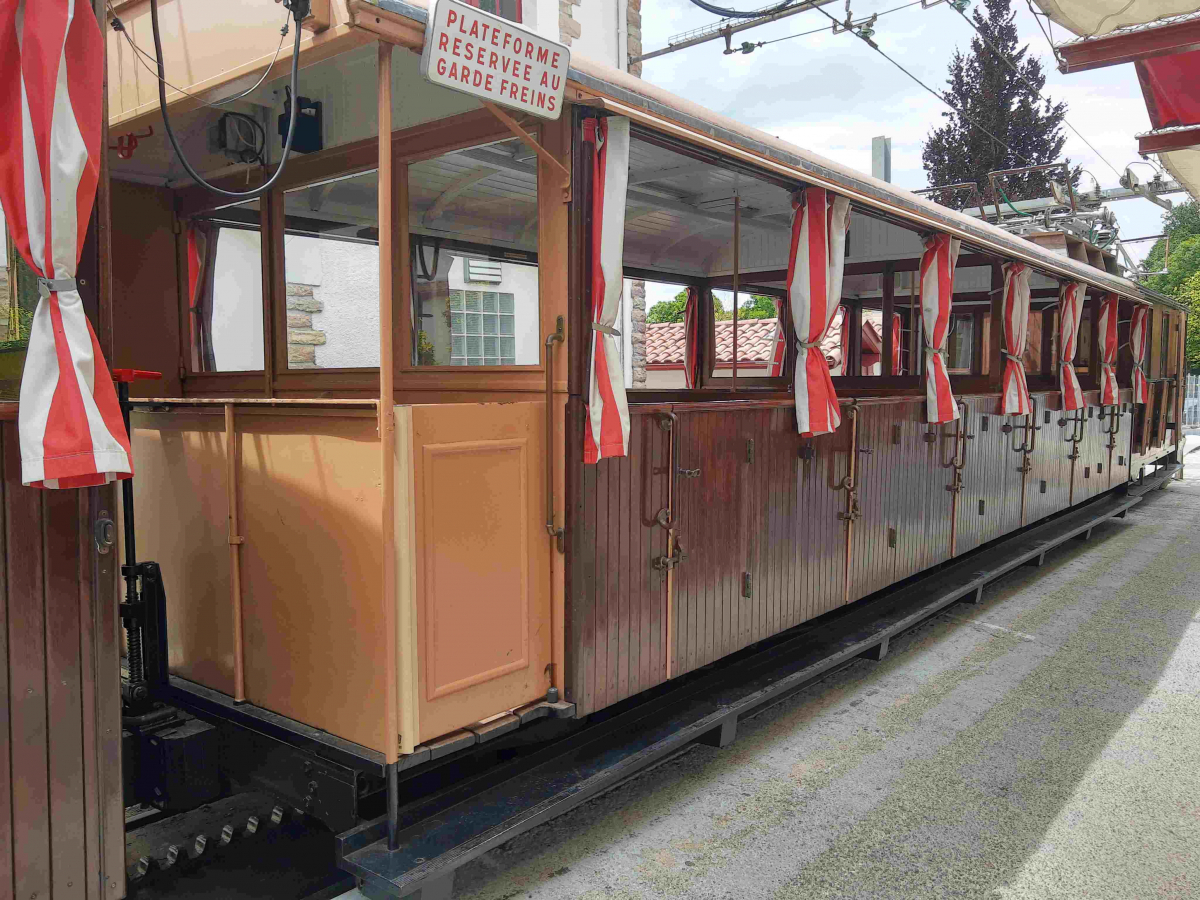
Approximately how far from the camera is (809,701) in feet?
16.4

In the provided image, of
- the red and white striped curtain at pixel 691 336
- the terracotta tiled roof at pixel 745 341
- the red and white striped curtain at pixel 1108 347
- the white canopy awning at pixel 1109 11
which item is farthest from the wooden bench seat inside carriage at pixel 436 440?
the red and white striped curtain at pixel 1108 347

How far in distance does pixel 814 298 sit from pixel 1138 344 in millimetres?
8684

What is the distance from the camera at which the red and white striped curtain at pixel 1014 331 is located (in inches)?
285

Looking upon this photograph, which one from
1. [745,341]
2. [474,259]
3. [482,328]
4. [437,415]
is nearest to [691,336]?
[745,341]

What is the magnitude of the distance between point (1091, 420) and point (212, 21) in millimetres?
9390

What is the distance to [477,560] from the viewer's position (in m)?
3.01

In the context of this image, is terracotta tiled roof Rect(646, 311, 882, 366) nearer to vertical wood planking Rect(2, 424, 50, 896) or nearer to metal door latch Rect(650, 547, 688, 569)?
metal door latch Rect(650, 547, 688, 569)

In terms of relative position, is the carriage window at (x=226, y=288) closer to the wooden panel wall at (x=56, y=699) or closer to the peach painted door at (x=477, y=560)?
the peach painted door at (x=477, y=560)

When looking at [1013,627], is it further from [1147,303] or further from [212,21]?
[1147,303]

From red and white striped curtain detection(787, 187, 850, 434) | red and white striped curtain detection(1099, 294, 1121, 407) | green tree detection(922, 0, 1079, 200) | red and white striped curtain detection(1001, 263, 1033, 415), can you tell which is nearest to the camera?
red and white striped curtain detection(787, 187, 850, 434)

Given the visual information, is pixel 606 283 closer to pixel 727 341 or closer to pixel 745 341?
pixel 727 341

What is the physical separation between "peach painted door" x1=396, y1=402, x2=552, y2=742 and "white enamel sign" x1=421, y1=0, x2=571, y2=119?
94cm

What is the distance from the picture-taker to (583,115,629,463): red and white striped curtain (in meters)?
3.20

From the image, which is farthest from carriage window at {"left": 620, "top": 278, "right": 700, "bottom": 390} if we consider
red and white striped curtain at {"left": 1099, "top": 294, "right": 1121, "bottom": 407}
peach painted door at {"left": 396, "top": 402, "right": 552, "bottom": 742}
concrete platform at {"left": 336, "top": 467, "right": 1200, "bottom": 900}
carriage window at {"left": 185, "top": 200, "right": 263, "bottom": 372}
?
red and white striped curtain at {"left": 1099, "top": 294, "right": 1121, "bottom": 407}
